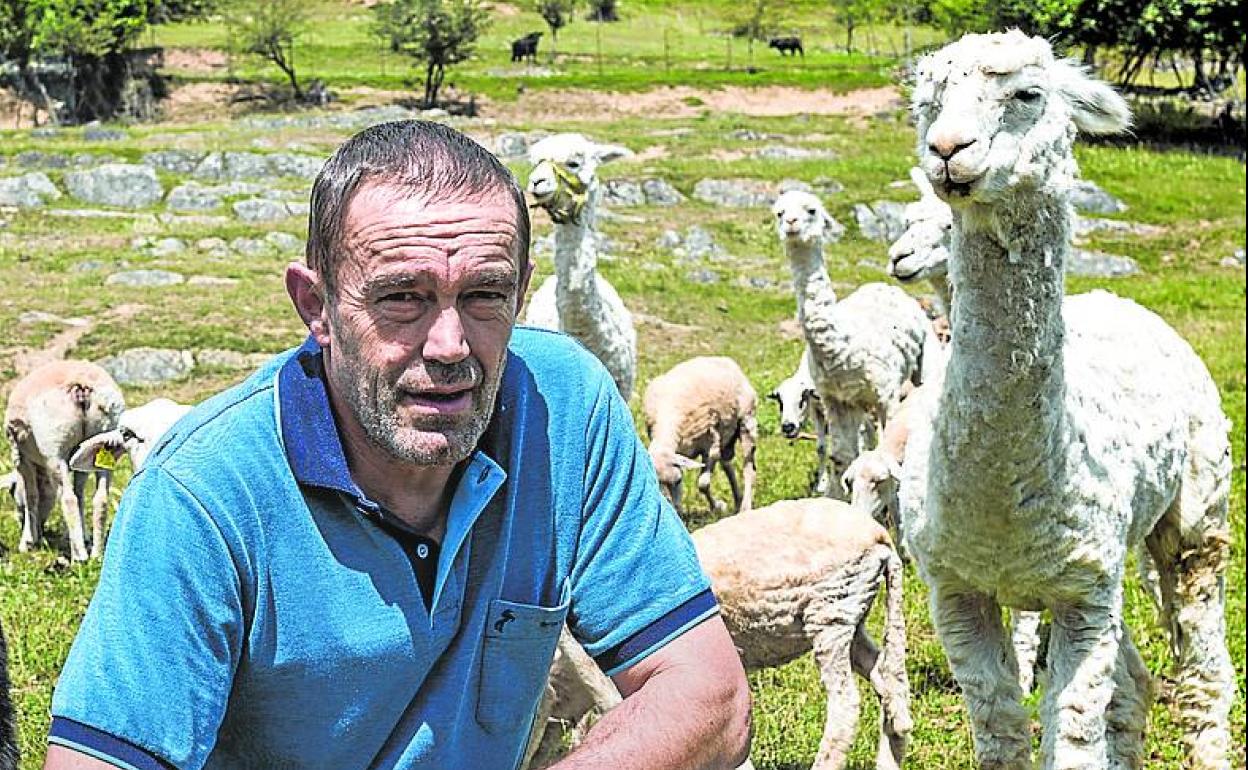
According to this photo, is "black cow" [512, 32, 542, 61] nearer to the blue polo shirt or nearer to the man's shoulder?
the man's shoulder

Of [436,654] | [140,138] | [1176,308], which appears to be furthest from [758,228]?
[436,654]

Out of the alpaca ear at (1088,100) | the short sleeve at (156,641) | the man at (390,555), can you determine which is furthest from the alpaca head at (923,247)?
the short sleeve at (156,641)

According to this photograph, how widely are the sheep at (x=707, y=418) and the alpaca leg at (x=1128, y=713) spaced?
4.79m

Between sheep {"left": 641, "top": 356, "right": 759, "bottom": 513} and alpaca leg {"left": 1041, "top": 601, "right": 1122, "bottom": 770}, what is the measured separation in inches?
204

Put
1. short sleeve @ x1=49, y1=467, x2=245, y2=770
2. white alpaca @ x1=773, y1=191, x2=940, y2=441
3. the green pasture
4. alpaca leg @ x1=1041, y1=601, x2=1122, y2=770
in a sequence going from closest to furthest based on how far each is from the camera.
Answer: short sleeve @ x1=49, y1=467, x2=245, y2=770 < alpaca leg @ x1=1041, y1=601, x2=1122, y2=770 < white alpaca @ x1=773, y1=191, x2=940, y2=441 < the green pasture

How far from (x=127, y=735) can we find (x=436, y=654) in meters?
0.54

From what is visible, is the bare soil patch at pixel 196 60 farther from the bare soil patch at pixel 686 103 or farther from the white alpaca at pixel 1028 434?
the white alpaca at pixel 1028 434

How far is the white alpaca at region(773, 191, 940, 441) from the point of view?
1016cm

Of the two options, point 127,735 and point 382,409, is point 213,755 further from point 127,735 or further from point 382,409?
point 382,409

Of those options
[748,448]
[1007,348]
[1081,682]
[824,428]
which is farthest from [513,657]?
[824,428]

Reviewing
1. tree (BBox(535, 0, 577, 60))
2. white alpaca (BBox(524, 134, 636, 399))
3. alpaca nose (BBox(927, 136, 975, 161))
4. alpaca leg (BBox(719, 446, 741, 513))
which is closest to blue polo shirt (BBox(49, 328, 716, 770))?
alpaca nose (BBox(927, 136, 975, 161))

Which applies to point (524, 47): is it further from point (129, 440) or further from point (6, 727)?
point (6, 727)

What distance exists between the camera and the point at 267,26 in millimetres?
51156

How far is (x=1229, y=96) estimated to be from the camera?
46969 millimetres
